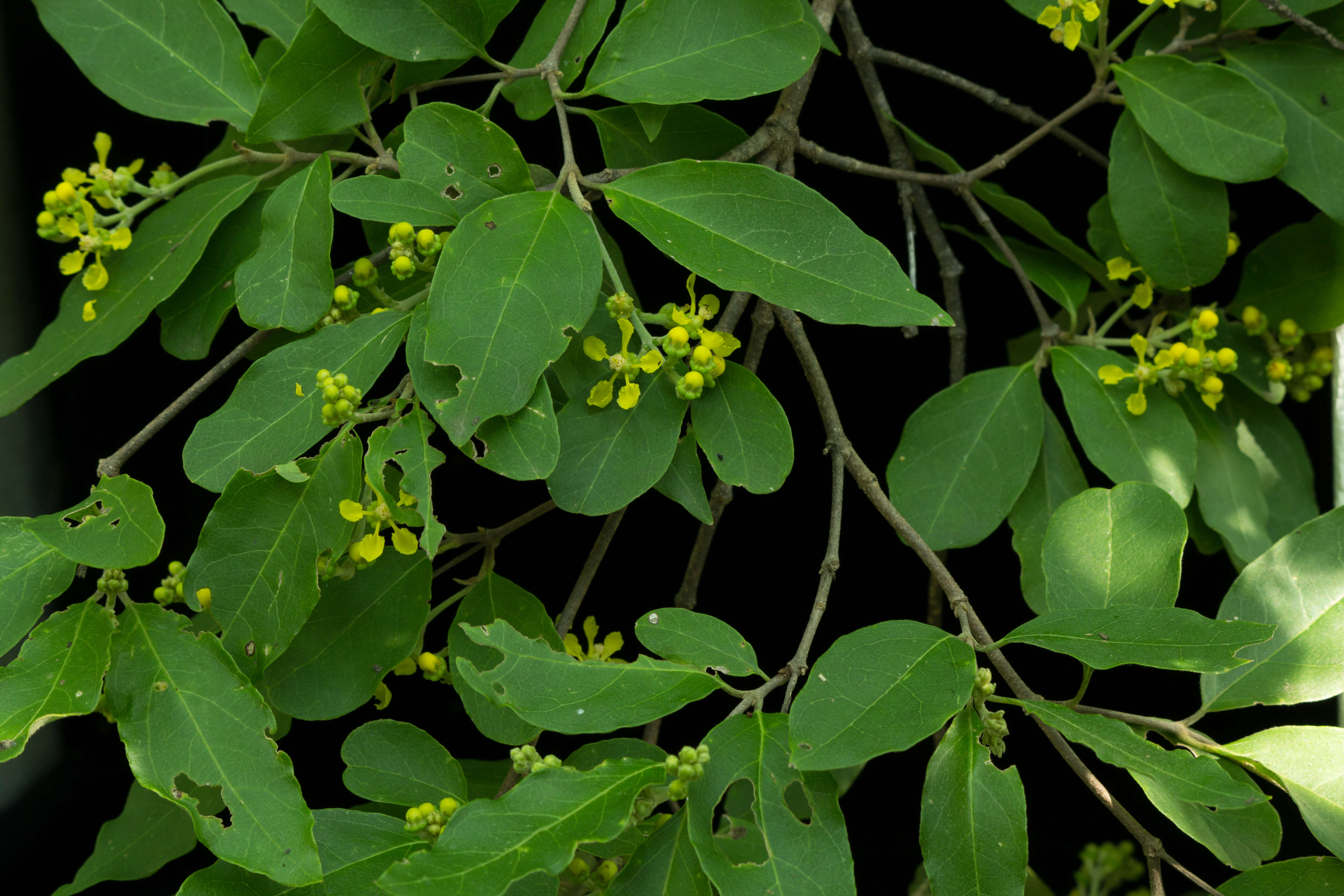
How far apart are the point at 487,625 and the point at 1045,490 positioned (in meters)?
0.61

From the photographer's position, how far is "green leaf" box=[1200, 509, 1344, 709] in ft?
2.78

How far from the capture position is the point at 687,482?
84cm

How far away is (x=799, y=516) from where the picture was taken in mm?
1352

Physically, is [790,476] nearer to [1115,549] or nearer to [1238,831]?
[1115,549]

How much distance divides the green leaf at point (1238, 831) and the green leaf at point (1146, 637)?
159 mm

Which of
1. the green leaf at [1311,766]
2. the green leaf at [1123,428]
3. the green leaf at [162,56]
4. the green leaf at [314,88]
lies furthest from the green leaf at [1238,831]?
the green leaf at [162,56]

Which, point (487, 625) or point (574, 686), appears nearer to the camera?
point (574, 686)

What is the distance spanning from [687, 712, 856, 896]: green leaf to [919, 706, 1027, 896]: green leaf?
0.27 ft

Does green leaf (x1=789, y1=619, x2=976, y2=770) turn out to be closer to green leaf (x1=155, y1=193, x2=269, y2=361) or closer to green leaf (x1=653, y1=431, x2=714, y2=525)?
green leaf (x1=653, y1=431, x2=714, y2=525)

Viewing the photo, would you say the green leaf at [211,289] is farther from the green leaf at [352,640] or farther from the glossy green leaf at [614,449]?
the glossy green leaf at [614,449]

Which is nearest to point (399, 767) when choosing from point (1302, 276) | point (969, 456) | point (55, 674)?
point (55, 674)

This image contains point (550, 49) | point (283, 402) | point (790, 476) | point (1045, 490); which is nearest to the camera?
point (283, 402)

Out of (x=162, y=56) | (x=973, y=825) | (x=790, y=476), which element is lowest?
(x=790, y=476)

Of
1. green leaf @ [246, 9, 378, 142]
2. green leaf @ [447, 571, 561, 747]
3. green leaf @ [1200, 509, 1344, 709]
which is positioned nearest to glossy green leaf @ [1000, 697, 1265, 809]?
green leaf @ [1200, 509, 1344, 709]
